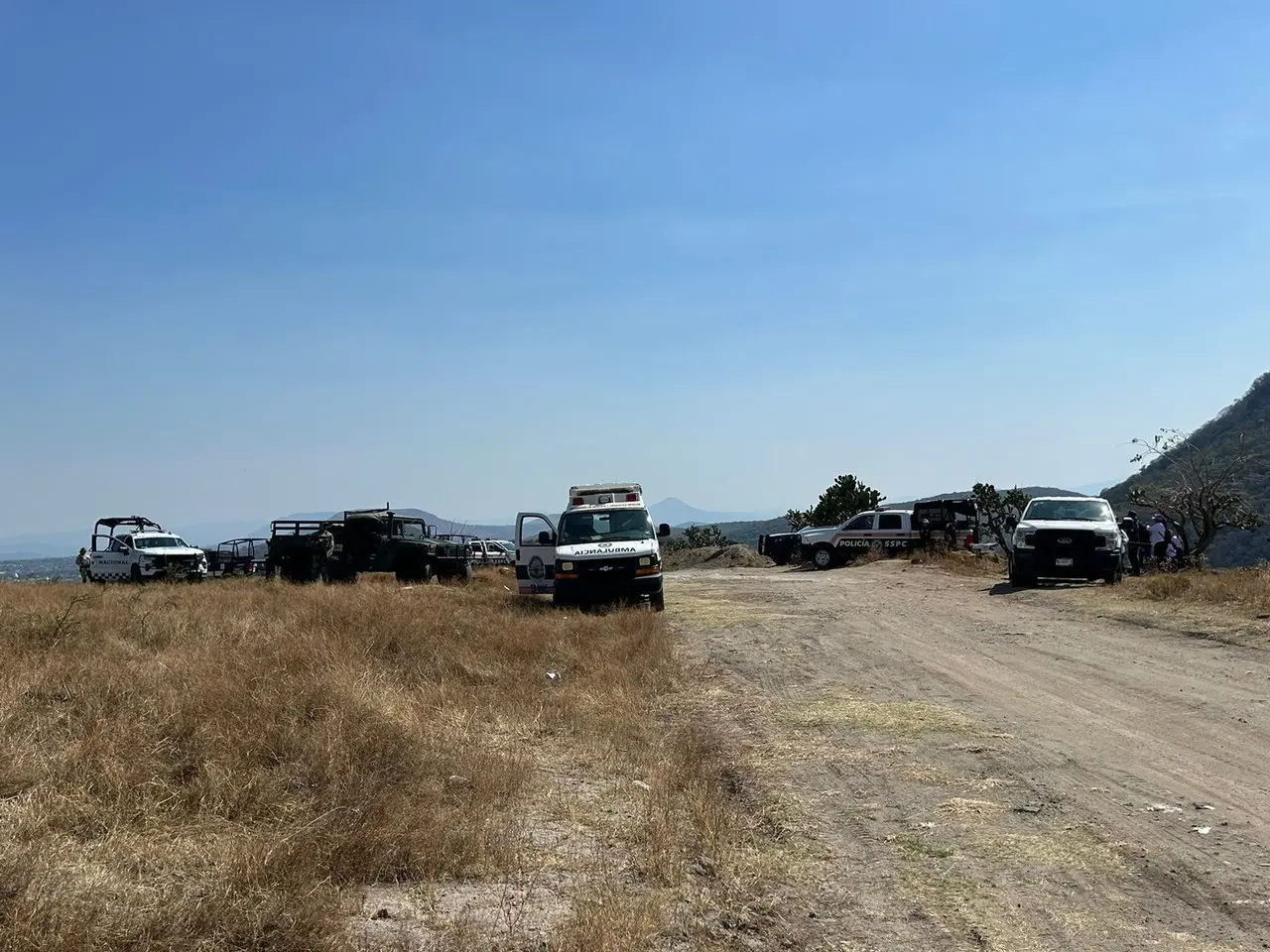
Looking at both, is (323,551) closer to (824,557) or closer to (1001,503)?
(824,557)

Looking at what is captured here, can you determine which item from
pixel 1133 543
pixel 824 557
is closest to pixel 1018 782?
pixel 1133 543

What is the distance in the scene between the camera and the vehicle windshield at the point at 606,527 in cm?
1962

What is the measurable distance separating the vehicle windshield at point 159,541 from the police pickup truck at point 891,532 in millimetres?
20738

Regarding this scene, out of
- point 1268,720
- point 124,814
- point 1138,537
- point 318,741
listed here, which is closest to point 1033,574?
point 1138,537

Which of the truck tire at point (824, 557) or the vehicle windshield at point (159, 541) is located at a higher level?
the vehicle windshield at point (159, 541)

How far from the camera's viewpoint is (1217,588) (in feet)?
54.4

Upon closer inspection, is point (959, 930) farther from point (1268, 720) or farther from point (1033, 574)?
point (1033, 574)

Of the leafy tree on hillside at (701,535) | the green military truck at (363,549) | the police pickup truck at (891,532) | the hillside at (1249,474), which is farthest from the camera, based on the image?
the leafy tree on hillside at (701,535)

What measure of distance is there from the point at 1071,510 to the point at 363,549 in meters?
17.2

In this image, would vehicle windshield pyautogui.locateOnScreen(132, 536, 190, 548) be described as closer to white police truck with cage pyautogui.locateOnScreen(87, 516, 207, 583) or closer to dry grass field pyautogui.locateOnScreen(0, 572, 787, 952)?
white police truck with cage pyautogui.locateOnScreen(87, 516, 207, 583)

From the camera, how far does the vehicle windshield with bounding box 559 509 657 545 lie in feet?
64.4

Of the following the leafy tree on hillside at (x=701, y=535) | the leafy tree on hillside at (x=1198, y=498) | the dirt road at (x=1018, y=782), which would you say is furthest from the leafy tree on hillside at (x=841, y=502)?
the dirt road at (x=1018, y=782)

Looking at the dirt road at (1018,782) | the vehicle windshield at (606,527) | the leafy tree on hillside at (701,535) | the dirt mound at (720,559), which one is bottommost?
the dirt road at (1018,782)

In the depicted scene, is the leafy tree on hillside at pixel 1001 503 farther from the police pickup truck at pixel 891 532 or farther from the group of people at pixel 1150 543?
the group of people at pixel 1150 543
